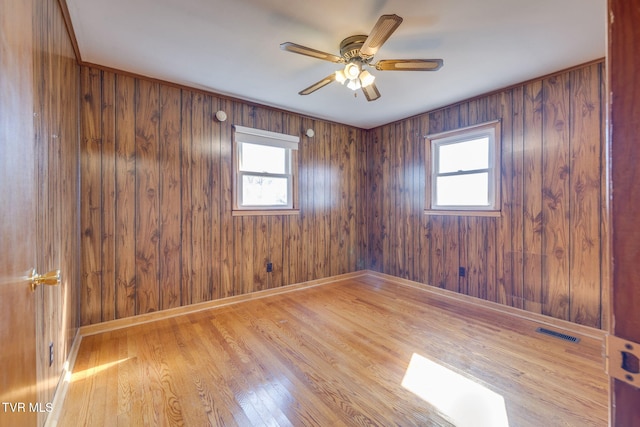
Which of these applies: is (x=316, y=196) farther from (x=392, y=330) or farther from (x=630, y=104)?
(x=630, y=104)

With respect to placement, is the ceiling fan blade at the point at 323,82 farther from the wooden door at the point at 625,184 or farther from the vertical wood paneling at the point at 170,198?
the wooden door at the point at 625,184

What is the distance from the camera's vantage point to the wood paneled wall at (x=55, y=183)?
1304mm

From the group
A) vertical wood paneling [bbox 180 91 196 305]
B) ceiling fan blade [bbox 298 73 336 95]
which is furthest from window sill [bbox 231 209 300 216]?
ceiling fan blade [bbox 298 73 336 95]

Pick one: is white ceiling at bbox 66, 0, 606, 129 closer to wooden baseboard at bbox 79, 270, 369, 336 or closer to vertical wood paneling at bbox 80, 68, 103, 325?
vertical wood paneling at bbox 80, 68, 103, 325

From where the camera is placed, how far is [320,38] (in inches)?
85.4

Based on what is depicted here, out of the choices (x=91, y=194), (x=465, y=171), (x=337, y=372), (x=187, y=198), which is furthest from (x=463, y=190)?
(x=91, y=194)

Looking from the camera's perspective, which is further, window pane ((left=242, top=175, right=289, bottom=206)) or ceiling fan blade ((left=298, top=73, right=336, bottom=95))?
window pane ((left=242, top=175, right=289, bottom=206))

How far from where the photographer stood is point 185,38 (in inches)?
86.2

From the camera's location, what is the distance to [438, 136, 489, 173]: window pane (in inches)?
132

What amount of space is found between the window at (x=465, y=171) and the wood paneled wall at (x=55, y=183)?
3885 millimetres

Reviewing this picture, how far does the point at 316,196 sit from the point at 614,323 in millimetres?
3868

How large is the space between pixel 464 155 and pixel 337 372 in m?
3.06

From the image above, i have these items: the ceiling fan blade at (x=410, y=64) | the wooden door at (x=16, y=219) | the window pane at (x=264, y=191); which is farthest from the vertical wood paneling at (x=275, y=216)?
the wooden door at (x=16, y=219)

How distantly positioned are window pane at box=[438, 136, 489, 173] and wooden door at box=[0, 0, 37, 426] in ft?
12.8
